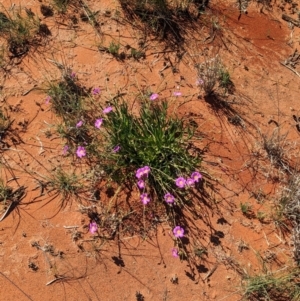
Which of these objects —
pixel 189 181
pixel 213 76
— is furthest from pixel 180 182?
pixel 213 76

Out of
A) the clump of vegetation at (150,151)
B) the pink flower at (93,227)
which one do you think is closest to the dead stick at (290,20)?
the clump of vegetation at (150,151)

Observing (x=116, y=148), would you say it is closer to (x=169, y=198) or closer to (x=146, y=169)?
(x=146, y=169)

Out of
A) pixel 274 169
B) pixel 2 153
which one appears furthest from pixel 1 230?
pixel 274 169

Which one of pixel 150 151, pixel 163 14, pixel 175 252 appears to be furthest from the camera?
pixel 163 14

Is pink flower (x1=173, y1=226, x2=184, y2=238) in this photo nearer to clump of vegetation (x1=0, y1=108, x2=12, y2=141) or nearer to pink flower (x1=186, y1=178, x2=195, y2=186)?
pink flower (x1=186, y1=178, x2=195, y2=186)

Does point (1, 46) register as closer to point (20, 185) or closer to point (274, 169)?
point (20, 185)

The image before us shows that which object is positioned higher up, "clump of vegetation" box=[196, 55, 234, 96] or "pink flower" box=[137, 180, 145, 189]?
"clump of vegetation" box=[196, 55, 234, 96]

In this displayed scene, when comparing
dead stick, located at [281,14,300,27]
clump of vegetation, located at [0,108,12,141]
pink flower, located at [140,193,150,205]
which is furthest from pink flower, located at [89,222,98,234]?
dead stick, located at [281,14,300,27]

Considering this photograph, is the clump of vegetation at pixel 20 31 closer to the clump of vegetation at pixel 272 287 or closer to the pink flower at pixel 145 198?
the pink flower at pixel 145 198

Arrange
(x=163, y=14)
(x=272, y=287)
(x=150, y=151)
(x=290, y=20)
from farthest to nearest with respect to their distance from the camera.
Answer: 1. (x=290, y=20)
2. (x=163, y=14)
3. (x=150, y=151)
4. (x=272, y=287)
